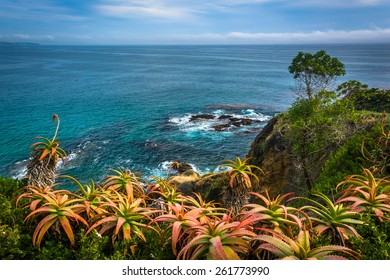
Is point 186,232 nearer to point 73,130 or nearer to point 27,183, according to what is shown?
point 27,183

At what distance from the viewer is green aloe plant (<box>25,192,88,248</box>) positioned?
2738mm

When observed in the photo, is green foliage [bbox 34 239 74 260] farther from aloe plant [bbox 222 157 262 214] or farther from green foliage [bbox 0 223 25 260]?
aloe plant [bbox 222 157 262 214]

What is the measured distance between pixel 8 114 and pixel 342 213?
155ft

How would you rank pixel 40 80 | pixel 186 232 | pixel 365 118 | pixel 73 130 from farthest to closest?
pixel 40 80 < pixel 73 130 < pixel 365 118 < pixel 186 232

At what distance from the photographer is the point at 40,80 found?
67.5 metres

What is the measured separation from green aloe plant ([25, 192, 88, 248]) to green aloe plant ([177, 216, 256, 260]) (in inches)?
41.9

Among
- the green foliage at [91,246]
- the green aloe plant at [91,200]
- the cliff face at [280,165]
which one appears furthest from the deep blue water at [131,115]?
the green foliage at [91,246]

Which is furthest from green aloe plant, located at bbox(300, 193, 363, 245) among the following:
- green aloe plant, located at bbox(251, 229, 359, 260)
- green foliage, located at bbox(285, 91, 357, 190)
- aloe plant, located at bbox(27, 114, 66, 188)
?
green foliage, located at bbox(285, 91, 357, 190)

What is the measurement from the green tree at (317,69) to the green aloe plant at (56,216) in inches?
814

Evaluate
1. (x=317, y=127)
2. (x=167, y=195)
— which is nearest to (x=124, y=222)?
(x=167, y=195)

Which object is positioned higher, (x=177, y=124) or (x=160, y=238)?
(x=160, y=238)

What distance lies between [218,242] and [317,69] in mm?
21979
